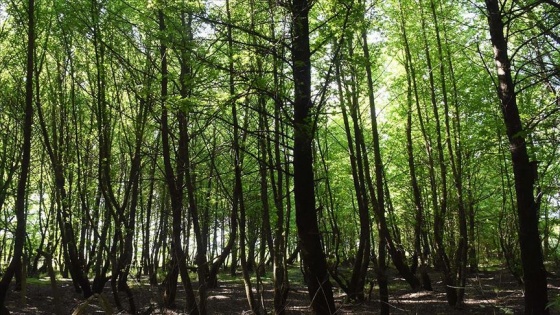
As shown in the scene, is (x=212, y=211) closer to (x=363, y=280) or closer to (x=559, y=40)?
(x=363, y=280)

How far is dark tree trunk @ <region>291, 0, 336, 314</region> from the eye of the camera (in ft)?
17.1

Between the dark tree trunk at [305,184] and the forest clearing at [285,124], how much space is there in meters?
0.02

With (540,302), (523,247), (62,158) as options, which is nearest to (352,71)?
(523,247)

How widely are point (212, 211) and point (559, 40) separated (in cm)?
1744

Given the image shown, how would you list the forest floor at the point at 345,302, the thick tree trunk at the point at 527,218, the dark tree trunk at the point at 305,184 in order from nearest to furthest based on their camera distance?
the dark tree trunk at the point at 305,184 < the thick tree trunk at the point at 527,218 < the forest floor at the point at 345,302

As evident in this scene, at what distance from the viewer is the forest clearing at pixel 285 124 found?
5.41m

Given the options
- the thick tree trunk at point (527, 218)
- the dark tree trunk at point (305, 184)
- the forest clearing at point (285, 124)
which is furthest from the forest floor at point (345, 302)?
the dark tree trunk at point (305, 184)

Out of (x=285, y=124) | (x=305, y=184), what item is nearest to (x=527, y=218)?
(x=305, y=184)

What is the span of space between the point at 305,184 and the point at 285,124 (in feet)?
11.7

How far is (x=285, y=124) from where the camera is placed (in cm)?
874

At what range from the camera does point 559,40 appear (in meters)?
9.10

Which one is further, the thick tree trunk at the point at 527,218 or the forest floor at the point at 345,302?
the forest floor at the point at 345,302

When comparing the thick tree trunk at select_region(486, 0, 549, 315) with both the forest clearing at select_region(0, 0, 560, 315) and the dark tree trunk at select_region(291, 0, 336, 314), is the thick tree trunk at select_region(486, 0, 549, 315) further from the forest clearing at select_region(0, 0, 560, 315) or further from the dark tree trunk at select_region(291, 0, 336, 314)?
the dark tree trunk at select_region(291, 0, 336, 314)

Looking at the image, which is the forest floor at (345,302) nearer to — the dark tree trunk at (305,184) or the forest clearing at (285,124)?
the forest clearing at (285,124)
